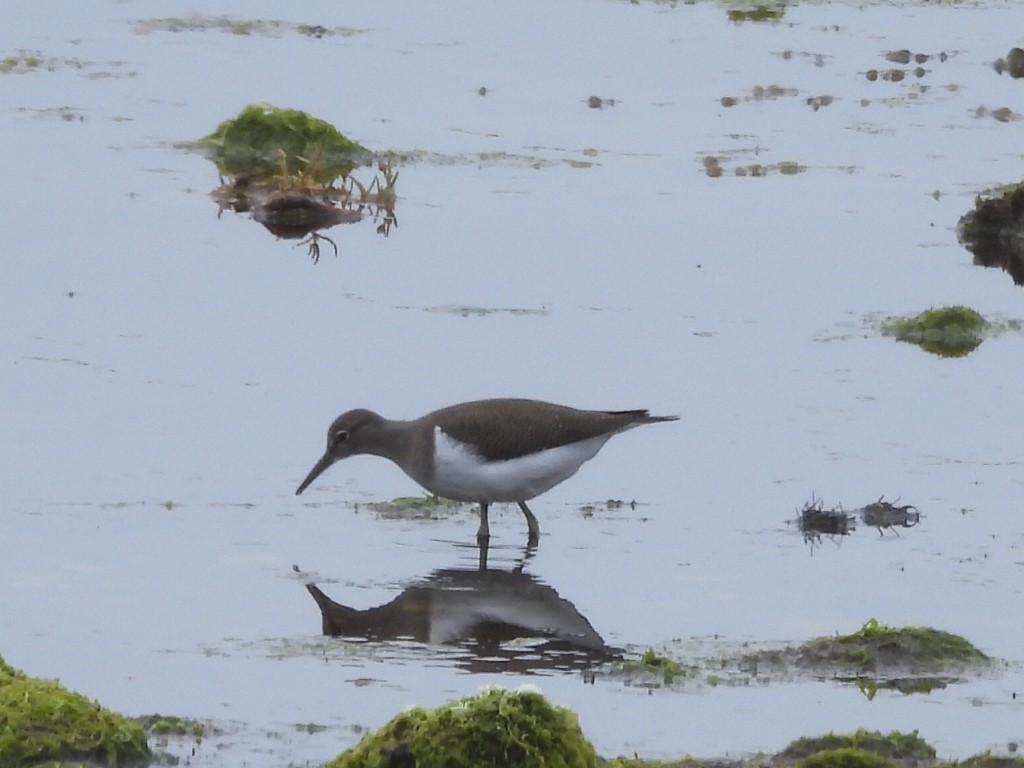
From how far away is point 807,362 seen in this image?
16.2 m

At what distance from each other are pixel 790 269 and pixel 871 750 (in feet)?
34.8

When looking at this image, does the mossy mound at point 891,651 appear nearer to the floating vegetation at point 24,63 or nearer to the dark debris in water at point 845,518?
the dark debris in water at point 845,518

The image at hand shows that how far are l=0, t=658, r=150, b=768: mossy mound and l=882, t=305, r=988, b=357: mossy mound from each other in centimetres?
954

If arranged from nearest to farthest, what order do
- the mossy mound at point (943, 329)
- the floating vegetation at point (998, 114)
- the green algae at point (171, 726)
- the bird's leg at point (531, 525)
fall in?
the green algae at point (171, 726), the bird's leg at point (531, 525), the mossy mound at point (943, 329), the floating vegetation at point (998, 114)

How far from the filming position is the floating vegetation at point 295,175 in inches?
808

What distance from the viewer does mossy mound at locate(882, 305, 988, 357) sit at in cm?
1697

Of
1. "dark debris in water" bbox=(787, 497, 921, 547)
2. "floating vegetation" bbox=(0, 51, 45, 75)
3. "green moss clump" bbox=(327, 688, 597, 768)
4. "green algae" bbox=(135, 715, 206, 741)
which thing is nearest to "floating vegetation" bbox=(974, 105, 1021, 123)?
"floating vegetation" bbox=(0, 51, 45, 75)

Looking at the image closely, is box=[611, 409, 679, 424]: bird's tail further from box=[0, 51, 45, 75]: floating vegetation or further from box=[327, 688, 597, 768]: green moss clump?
box=[0, 51, 45, 75]: floating vegetation

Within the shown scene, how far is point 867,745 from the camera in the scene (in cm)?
872

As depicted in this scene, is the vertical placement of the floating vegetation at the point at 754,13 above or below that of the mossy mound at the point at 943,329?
above

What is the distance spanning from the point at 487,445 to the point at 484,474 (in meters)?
0.15

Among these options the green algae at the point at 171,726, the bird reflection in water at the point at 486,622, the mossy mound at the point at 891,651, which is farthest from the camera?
the bird reflection in water at the point at 486,622

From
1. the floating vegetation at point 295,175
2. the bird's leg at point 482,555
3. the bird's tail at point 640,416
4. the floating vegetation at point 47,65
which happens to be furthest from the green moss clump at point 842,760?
the floating vegetation at point 47,65

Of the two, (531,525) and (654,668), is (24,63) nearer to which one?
(531,525)
